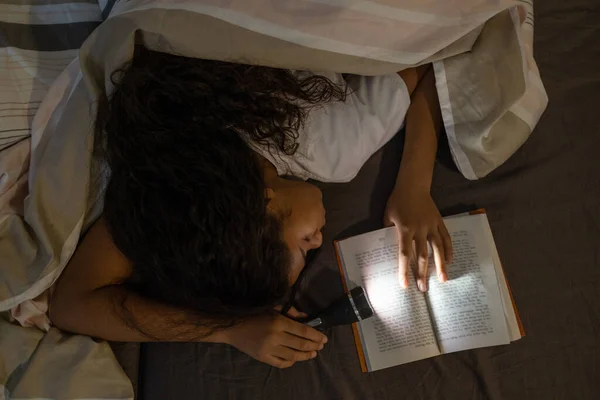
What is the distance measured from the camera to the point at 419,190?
0.85 metres

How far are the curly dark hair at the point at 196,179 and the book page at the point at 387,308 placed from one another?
0.18m

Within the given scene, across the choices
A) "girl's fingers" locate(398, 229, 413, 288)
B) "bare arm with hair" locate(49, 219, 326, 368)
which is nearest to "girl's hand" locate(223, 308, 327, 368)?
"bare arm with hair" locate(49, 219, 326, 368)

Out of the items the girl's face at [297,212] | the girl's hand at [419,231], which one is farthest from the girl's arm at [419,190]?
the girl's face at [297,212]

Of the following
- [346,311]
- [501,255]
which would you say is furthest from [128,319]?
[501,255]

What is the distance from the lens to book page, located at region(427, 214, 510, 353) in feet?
2.64

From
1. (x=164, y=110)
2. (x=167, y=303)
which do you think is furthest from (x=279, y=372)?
(x=164, y=110)

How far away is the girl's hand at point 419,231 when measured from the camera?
0.82 m

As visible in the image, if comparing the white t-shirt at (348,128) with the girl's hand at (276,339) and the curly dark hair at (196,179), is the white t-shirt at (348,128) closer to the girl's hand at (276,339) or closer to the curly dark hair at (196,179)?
the curly dark hair at (196,179)

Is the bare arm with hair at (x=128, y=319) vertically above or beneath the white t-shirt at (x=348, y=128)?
beneath

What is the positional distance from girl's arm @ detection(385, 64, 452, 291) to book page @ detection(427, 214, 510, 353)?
2 cm

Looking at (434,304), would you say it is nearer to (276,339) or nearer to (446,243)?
(446,243)

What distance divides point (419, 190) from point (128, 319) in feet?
1.60

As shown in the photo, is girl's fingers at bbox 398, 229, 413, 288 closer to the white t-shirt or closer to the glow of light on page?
the glow of light on page

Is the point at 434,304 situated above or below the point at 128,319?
above
